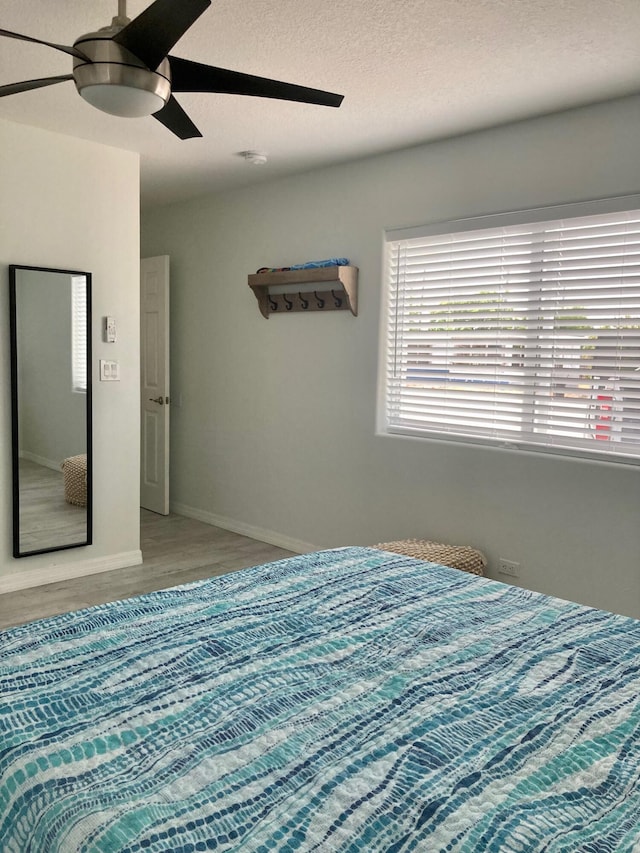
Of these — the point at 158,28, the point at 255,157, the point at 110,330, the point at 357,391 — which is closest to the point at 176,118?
the point at 158,28

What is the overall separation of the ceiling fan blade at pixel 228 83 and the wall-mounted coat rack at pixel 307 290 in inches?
85.2

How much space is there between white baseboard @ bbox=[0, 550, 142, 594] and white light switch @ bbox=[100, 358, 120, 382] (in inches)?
45.3

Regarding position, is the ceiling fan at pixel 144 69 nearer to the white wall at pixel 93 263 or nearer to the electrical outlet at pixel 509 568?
the white wall at pixel 93 263

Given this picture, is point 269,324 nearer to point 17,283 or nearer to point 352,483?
point 352,483

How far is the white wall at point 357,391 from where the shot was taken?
3328 mm

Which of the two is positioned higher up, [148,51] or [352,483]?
[148,51]

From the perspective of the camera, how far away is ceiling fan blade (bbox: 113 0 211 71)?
1539 mm

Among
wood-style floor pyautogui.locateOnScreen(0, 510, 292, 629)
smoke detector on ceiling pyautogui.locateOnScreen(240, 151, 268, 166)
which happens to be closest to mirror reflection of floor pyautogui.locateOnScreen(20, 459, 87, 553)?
wood-style floor pyautogui.locateOnScreen(0, 510, 292, 629)

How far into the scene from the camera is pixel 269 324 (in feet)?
16.4

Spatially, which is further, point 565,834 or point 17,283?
point 17,283

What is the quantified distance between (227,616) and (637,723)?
1.02 m

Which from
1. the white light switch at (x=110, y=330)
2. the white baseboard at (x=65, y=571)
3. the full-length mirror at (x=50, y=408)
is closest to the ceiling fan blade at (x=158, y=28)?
the full-length mirror at (x=50, y=408)

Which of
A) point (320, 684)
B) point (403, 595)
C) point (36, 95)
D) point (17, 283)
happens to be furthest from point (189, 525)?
point (320, 684)

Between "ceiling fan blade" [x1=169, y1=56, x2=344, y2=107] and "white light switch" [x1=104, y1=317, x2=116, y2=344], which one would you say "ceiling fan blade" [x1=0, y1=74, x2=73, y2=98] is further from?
"white light switch" [x1=104, y1=317, x2=116, y2=344]
